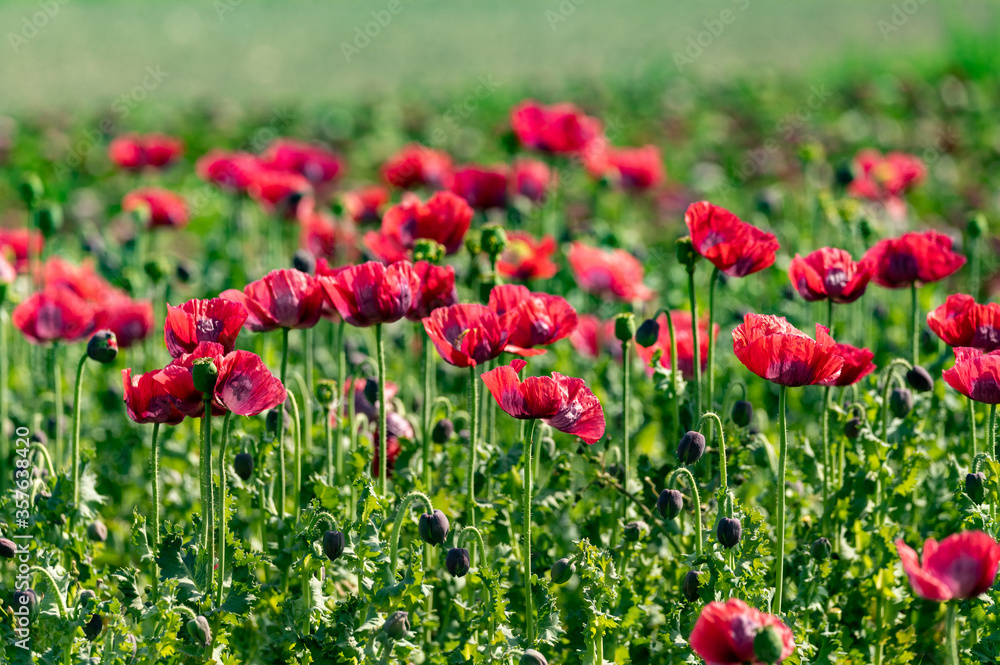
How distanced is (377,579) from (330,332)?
1.83 meters

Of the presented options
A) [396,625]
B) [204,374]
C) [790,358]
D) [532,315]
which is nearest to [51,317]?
[204,374]

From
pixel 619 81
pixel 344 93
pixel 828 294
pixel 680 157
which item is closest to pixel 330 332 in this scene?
pixel 828 294

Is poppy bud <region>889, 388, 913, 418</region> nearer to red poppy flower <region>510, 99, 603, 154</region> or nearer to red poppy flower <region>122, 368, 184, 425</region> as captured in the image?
red poppy flower <region>122, 368, 184, 425</region>

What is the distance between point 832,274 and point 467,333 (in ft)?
2.87

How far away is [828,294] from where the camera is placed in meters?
2.51

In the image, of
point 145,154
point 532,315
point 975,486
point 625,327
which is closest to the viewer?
point 975,486

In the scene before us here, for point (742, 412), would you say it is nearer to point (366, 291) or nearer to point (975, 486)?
point (975, 486)

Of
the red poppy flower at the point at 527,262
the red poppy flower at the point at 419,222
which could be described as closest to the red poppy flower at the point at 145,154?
the red poppy flower at the point at 527,262

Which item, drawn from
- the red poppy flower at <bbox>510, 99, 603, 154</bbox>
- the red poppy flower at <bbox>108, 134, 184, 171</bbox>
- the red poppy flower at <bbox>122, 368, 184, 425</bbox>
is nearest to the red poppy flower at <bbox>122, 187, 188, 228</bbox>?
the red poppy flower at <bbox>108, 134, 184, 171</bbox>

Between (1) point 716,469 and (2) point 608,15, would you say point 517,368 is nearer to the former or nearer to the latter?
(1) point 716,469

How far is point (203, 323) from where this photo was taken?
85.0 inches

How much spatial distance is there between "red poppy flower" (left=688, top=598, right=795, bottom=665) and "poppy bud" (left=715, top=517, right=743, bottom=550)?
401 mm

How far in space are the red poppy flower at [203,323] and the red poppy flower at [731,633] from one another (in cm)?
102

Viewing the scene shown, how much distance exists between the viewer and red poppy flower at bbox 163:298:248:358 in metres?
2.13
